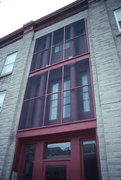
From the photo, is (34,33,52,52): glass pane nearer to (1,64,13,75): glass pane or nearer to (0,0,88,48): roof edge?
(0,0,88,48): roof edge

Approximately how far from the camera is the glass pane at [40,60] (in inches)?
323

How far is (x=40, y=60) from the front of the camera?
28.9 ft

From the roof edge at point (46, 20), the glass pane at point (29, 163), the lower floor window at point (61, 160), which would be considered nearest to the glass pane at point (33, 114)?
the glass pane at point (29, 163)

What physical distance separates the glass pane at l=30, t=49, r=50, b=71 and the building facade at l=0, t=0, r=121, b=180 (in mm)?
59

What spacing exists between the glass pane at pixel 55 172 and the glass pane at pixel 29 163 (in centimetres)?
70

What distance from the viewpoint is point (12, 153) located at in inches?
204

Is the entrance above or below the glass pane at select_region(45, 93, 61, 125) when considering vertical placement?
below

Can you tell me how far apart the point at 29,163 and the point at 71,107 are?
2.57m

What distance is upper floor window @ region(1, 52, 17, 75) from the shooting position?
8578mm

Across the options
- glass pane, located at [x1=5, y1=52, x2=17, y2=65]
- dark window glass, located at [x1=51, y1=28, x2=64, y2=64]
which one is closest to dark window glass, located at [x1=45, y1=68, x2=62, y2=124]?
dark window glass, located at [x1=51, y1=28, x2=64, y2=64]

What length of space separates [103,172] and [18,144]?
3.21m

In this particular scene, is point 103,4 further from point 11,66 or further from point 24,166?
point 24,166

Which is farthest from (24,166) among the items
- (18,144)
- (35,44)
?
(35,44)

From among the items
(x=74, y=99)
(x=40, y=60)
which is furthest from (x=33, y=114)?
(x=40, y=60)
